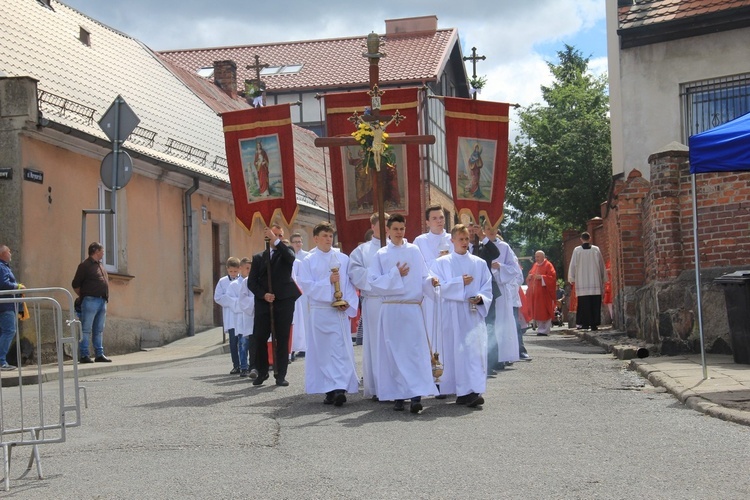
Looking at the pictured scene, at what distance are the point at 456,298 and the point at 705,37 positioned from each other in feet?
38.7

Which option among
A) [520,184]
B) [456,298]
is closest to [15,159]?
[456,298]

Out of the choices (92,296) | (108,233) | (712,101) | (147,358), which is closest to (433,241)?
(92,296)

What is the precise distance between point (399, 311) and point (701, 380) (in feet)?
9.50

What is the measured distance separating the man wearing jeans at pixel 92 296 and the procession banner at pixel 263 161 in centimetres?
329

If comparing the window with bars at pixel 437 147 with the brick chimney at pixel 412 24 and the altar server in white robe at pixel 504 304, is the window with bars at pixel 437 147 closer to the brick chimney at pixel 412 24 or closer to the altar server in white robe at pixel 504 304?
the brick chimney at pixel 412 24

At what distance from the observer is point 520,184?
4634 cm

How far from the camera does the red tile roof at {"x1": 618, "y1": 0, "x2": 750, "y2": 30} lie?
21.2 m

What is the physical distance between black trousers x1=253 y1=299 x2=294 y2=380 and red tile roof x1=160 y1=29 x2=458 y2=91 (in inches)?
1118

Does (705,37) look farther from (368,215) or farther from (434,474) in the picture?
(434,474)

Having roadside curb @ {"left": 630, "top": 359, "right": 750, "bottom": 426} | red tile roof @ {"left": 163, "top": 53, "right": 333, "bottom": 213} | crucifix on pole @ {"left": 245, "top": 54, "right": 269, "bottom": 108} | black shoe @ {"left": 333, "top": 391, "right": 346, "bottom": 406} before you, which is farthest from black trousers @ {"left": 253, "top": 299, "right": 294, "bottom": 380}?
crucifix on pole @ {"left": 245, "top": 54, "right": 269, "bottom": 108}

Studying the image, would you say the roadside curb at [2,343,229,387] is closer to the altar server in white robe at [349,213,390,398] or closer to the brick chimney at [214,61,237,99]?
the altar server in white robe at [349,213,390,398]

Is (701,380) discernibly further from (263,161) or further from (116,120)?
(116,120)

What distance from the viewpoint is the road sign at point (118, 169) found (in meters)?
18.0

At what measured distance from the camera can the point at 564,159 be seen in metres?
44.8
